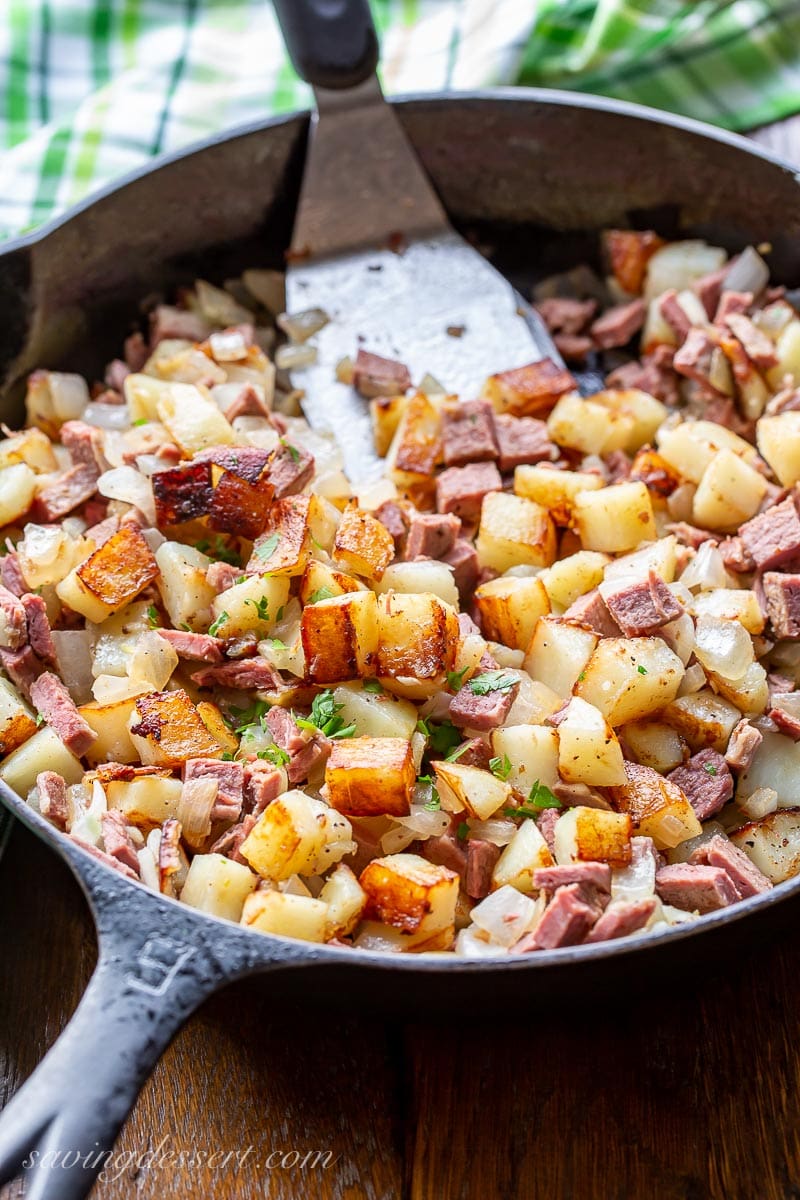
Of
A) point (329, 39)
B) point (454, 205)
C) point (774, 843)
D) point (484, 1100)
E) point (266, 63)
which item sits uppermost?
point (329, 39)

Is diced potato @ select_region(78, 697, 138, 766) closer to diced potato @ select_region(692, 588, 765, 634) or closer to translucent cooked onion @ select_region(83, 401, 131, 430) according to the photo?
translucent cooked onion @ select_region(83, 401, 131, 430)

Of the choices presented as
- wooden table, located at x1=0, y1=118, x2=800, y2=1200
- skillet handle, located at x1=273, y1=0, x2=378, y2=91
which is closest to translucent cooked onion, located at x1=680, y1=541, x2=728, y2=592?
wooden table, located at x1=0, y1=118, x2=800, y2=1200

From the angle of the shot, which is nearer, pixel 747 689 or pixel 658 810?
pixel 658 810

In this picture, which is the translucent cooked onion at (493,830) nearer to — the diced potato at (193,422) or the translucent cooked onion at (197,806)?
the translucent cooked onion at (197,806)

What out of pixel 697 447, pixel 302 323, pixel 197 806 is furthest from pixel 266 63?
pixel 197 806

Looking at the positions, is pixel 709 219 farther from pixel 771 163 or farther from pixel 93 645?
pixel 93 645

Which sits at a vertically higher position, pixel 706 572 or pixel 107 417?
pixel 107 417

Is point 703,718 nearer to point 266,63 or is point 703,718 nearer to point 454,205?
point 454,205
